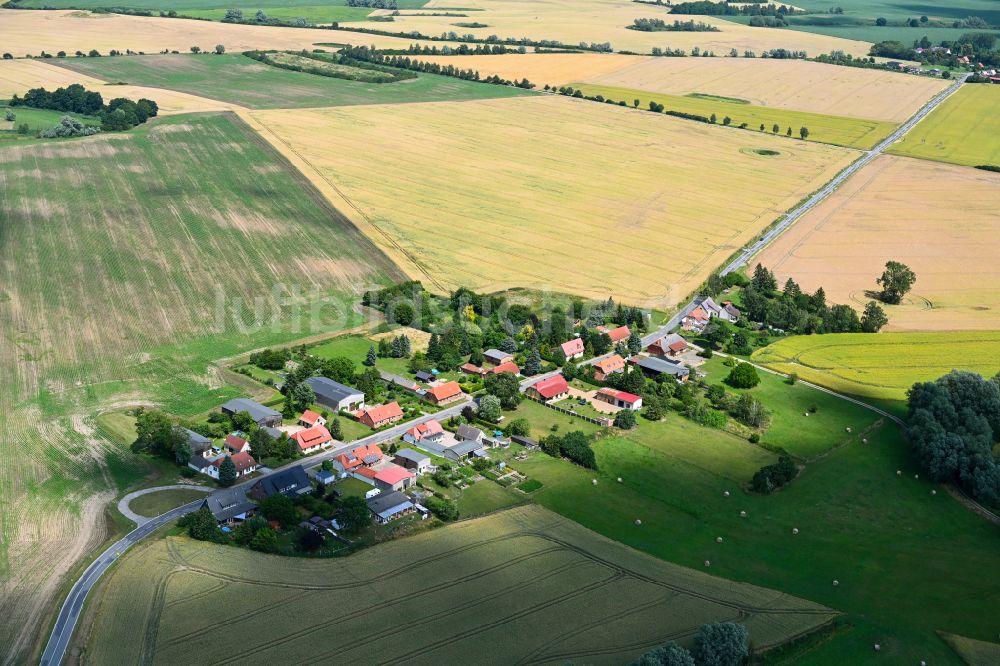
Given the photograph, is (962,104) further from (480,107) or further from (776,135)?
(480,107)

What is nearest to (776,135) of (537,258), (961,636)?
(537,258)

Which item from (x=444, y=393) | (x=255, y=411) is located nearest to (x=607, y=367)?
(x=444, y=393)

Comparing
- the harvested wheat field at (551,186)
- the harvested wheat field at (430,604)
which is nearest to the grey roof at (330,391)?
the harvested wheat field at (430,604)

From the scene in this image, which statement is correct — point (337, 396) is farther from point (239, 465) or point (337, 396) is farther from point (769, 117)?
point (769, 117)

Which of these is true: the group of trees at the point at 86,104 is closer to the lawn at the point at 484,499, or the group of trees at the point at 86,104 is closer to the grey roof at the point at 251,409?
the grey roof at the point at 251,409

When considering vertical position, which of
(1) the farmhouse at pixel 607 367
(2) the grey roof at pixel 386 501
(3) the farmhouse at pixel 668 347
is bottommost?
(2) the grey roof at pixel 386 501

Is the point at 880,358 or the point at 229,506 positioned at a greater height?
the point at 880,358
